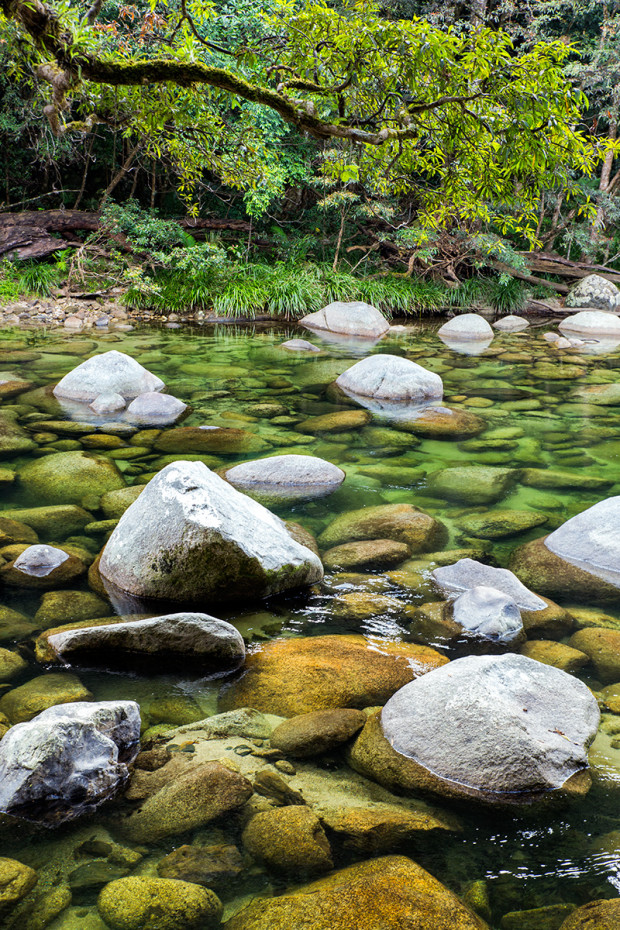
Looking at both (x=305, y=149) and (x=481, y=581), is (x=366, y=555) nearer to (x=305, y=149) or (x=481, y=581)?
(x=481, y=581)

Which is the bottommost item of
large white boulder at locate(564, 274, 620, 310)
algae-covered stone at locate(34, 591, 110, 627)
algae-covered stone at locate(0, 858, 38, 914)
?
algae-covered stone at locate(34, 591, 110, 627)

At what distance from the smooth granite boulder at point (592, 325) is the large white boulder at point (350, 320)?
406cm

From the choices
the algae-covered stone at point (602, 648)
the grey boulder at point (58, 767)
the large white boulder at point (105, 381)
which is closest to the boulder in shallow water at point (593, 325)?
the large white boulder at point (105, 381)

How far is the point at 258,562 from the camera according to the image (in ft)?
11.7

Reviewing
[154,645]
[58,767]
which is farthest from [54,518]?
[58,767]

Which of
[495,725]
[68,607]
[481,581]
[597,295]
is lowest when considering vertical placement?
[68,607]

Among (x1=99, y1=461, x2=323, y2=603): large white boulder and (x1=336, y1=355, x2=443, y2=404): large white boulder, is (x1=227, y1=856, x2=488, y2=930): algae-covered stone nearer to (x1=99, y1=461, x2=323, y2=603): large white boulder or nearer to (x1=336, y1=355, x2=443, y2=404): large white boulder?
(x1=99, y1=461, x2=323, y2=603): large white boulder

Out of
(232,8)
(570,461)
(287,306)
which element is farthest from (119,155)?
(570,461)

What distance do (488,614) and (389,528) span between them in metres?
1.16

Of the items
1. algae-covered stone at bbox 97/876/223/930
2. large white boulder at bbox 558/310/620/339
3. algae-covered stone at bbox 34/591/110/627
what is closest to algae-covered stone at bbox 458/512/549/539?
algae-covered stone at bbox 34/591/110/627

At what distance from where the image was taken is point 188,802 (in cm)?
229

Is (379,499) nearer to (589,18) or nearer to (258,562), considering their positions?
(258,562)

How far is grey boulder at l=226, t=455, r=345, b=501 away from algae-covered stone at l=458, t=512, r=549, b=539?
1078 millimetres

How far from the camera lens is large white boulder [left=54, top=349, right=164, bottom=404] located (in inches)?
295
